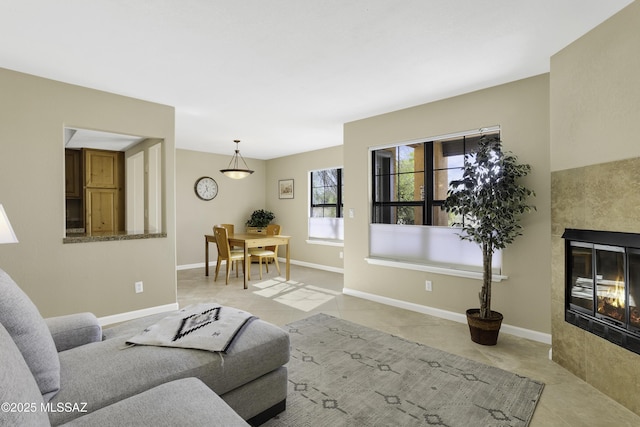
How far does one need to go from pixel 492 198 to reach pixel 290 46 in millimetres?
2117

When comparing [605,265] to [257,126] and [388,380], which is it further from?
[257,126]

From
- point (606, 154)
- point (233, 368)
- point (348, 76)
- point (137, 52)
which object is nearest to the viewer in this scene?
point (233, 368)

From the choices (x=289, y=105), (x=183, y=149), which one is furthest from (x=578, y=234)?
(x=183, y=149)

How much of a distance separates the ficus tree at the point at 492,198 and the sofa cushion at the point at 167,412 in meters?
2.51

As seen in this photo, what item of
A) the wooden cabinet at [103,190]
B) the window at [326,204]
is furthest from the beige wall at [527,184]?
the wooden cabinet at [103,190]

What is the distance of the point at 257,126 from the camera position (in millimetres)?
4605

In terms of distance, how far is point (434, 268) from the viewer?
3.51 metres

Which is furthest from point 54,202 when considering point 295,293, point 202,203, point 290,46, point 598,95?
point 598,95

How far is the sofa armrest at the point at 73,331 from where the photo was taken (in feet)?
5.47

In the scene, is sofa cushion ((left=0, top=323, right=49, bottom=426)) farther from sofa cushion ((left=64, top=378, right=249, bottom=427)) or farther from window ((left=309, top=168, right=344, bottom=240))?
window ((left=309, top=168, right=344, bottom=240))

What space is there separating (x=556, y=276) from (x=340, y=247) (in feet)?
12.7

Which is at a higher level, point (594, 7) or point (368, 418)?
point (594, 7)

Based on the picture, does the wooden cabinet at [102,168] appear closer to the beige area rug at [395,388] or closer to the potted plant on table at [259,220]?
the potted plant on table at [259,220]

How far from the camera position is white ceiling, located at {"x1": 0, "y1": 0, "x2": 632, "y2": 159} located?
1.93m
